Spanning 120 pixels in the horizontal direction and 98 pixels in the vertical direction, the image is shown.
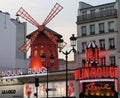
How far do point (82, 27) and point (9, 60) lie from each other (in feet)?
42.7

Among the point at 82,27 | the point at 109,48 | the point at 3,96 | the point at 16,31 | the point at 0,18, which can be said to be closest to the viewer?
the point at 109,48

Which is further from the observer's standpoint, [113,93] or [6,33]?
[6,33]

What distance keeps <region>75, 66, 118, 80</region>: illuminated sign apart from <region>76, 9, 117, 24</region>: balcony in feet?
22.5

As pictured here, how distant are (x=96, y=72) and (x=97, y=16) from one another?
7.90 metres

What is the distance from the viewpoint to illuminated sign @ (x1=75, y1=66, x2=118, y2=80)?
1216 inches

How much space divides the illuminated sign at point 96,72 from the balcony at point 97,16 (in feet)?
22.5

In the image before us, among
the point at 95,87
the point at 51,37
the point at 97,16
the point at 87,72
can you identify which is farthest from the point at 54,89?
the point at 51,37

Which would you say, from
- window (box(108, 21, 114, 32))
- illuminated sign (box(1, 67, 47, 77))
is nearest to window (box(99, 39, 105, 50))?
window (box(108, 21, 114, 32))

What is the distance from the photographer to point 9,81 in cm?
4041

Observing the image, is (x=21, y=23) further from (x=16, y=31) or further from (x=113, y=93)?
(x=113, y=93)

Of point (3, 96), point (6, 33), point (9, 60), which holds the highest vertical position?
point (6, 33)

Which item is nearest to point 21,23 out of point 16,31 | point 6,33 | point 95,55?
point 16,31

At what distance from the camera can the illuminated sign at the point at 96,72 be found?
30875 millimetres

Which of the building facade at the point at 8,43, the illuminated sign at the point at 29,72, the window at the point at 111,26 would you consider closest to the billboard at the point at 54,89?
the illuminated sign at the point at 29,72
